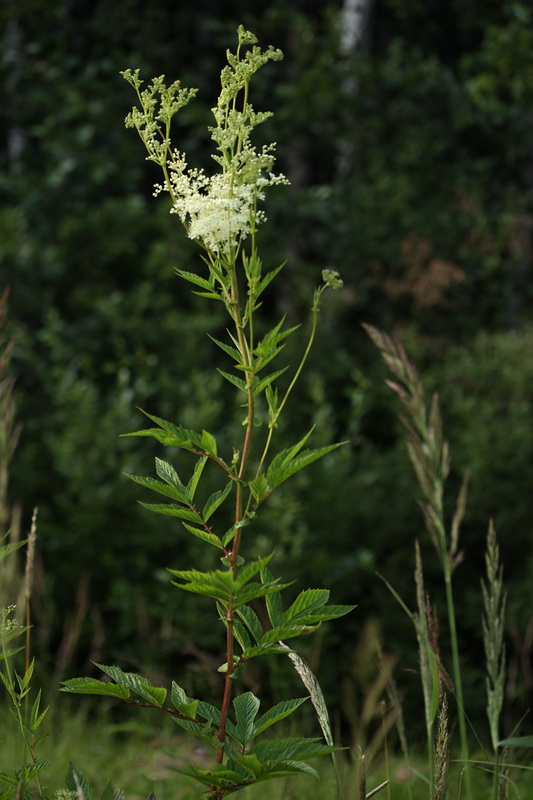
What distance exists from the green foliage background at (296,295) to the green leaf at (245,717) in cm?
121

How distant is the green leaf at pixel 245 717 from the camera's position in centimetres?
108

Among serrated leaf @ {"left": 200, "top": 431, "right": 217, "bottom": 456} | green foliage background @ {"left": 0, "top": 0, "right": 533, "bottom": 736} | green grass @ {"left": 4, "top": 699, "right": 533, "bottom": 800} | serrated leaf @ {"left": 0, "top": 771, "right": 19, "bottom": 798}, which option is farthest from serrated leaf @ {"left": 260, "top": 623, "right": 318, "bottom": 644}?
green foliage background @ {"left": 0, "top": 0, "right": 533, "bottom": 736}

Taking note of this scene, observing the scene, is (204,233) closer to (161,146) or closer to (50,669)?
(161,146)

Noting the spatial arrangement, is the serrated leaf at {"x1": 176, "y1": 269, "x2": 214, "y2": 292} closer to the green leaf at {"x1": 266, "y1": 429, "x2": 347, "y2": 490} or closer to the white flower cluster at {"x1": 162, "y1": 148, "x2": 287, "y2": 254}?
the white flower cluster at {"x1": 162, "y1": 148, "x2": 287, "y2": 254}

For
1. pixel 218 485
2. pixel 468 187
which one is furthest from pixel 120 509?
pixel 468 187

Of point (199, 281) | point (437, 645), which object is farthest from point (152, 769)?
point (199, 281)

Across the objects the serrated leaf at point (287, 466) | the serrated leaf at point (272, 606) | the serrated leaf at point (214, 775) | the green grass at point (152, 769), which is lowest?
the green grass at point (152, 769)

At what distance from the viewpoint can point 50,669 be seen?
382 centimetres

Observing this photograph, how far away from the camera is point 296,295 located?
18.6ft

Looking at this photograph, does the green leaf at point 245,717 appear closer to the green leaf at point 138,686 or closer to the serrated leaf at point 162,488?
the green leaf at point 138,686

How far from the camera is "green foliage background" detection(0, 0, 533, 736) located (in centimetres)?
389

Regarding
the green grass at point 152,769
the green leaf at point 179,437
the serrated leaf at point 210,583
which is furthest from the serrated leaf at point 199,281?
the green grass at point 152,769

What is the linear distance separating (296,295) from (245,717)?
15.3 ft

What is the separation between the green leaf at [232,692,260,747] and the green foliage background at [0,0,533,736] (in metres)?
1.21
